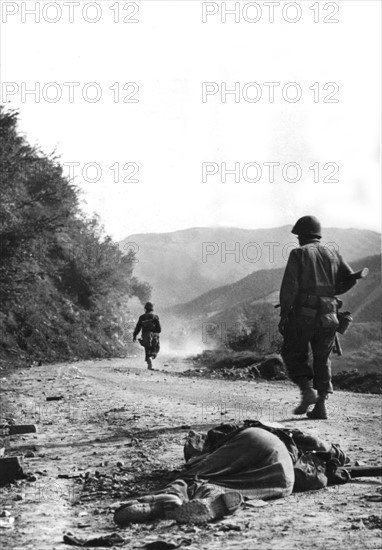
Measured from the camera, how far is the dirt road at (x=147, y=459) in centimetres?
527

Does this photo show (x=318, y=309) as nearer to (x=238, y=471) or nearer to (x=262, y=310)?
(x=238, y=471)

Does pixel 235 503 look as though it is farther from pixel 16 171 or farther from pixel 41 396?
pixel 16 171

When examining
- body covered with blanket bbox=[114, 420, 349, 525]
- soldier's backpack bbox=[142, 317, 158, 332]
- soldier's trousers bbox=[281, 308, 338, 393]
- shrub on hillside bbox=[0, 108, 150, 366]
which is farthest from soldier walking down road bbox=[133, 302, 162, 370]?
body covered with blanket bbox=[114, 420, 349, 525]

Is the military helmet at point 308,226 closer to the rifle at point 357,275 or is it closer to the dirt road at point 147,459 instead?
the rifle at point 357,275

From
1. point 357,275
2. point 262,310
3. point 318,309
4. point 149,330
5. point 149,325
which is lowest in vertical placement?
point 149,330

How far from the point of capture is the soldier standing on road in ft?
35.3

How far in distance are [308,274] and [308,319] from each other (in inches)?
23.3

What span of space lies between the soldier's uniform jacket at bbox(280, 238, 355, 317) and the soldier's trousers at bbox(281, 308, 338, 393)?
0.86 ft

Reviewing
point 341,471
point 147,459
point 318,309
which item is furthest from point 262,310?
point 341,471

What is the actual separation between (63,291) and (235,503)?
95.3 ft

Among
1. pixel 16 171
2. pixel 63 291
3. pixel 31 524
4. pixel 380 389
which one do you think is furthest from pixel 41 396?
pixel 63 291

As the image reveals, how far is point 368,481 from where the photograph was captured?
681 centimetres

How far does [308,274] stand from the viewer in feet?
35.5

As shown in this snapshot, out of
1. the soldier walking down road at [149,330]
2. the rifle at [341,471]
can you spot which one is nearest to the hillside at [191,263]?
the soldier walking down road at [149,330]
